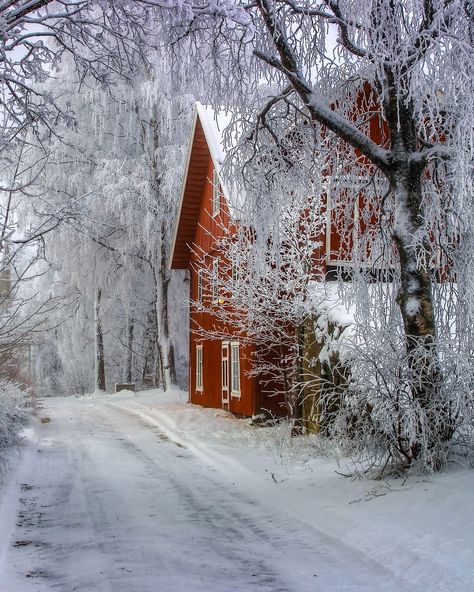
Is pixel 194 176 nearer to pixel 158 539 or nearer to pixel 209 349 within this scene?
pixel 209 349

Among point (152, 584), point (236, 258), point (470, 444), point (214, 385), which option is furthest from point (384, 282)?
point (214, 385)

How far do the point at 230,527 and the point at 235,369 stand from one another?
13259mm

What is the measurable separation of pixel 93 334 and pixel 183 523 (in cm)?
3082

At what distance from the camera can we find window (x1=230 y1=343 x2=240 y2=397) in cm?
1978

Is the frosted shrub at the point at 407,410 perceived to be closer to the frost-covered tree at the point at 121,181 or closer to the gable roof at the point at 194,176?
the gable roof at the point at 194,176

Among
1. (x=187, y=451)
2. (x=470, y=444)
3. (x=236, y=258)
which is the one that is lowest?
(x=187, y=451)

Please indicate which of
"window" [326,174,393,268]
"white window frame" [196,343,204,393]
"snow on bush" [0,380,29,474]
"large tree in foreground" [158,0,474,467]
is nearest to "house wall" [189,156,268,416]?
"white window frame" [196,343,204,393]

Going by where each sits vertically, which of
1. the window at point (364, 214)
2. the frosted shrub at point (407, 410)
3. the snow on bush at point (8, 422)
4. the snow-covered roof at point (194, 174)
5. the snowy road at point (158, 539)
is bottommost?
the snowy road at point (158, 539)

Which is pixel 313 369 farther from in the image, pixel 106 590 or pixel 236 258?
pixel 106 590

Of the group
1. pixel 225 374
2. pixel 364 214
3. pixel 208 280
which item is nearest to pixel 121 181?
pixel 208 280

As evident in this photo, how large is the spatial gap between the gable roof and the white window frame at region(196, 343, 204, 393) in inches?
120

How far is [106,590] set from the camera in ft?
16.2

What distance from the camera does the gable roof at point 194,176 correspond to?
1991 centimetres

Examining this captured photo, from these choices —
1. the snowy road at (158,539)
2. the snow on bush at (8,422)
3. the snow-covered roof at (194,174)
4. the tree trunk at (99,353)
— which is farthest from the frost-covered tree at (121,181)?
the snowy road at (158,539)
